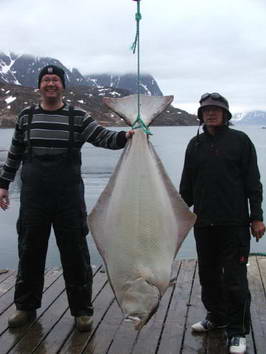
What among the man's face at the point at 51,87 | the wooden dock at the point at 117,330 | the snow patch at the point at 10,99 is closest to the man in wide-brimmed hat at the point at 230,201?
the wooden dock at the point at 117,330

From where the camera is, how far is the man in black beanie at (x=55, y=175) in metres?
4.11

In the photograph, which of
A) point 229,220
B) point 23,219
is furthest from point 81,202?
point 229,220

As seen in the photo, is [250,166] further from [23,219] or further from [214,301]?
[23,219]

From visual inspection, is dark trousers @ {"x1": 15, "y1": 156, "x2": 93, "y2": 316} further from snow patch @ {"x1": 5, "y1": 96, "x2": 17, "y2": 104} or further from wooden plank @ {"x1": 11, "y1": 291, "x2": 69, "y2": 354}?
snow patch @ {"x1": 5, "y1": 96, "x2": 17, "y2": 104}

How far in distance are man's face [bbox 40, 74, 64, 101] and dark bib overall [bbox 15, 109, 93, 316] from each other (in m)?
0.21

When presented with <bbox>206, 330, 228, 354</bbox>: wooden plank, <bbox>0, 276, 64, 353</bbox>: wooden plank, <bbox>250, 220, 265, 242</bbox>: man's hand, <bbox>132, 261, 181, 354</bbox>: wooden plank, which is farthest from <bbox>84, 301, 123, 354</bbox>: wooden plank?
<bbox>250, 220, 265, 242</bbox>: man's hand

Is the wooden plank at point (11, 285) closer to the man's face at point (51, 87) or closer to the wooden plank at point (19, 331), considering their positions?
the wooden plank at point (19, 331)

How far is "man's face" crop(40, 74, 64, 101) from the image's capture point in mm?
4078

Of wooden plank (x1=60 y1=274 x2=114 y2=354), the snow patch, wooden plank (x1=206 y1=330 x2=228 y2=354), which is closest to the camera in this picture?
wooden plank (x1=206 y1=330 x2=228 y2=354)

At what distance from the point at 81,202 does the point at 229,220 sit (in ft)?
4.23

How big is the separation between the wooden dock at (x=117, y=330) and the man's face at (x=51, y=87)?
2063 mm

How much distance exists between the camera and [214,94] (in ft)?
12.6

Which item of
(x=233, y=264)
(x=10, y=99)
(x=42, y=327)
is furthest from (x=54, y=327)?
(x=10, y=99)

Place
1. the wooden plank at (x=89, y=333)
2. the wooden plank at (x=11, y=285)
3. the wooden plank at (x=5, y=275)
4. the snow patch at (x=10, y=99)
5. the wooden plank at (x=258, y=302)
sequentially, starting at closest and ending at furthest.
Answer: the wooden plank at (x=89, y=333) < the wooden plank at (x=258, y=302) < the wooden plank at (x=11, y=285) < the wooden plank at (x=5, y=275) < the snow patch at (x=10, y=99)
